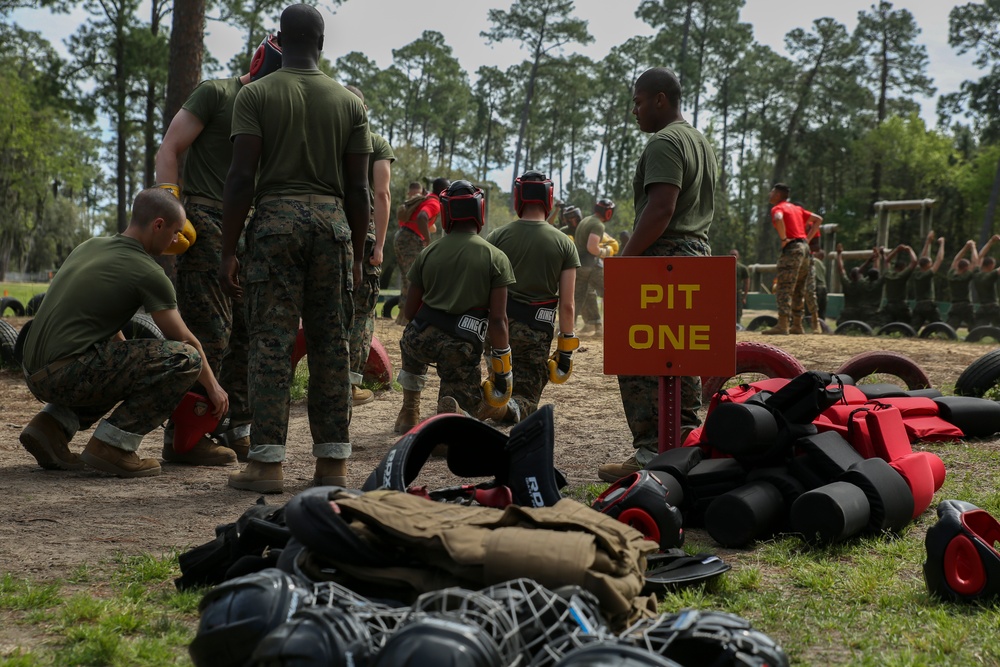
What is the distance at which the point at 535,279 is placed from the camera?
7387mm

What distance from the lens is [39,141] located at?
1975 inches

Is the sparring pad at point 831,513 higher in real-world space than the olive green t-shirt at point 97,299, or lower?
lower

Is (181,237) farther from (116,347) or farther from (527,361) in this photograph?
(527,361)

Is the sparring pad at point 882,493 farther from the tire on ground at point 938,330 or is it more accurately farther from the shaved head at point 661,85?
the tire on ground at point 938,330

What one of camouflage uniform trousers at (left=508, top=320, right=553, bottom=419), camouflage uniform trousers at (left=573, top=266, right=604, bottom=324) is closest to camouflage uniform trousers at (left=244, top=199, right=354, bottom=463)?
camouflage uniform trousers at (left=508, top=320, right=553, bottom=419)

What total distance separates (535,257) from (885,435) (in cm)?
334

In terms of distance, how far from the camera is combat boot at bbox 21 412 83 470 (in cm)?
544

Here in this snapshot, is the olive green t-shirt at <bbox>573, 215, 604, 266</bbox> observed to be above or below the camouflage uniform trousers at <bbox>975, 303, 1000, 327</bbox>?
above

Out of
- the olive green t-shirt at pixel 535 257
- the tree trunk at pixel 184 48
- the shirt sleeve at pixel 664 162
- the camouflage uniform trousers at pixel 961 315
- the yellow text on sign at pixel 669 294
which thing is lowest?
the camouflage uniform trousers at pixel 961 315

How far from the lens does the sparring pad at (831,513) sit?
157 inches

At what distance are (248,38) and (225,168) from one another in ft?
100

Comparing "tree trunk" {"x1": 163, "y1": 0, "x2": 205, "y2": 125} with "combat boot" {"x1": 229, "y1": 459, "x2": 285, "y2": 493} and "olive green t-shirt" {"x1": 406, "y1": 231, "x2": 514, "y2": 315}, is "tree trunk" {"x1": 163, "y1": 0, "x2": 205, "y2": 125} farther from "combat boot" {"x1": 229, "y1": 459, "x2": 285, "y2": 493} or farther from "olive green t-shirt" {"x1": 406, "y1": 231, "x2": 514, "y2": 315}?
"combat boot" {"x1": 229, "y1": 459, "x2": 285, "y2": 493}

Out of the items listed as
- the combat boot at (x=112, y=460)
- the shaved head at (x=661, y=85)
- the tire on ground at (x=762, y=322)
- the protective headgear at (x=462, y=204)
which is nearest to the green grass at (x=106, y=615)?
the combat boot at (x=112, y=460)

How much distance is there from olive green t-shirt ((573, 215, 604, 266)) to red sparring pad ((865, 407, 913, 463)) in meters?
11.7
